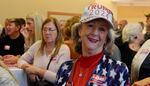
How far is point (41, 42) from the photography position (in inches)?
111

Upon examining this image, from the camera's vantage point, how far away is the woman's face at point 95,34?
4.81ft

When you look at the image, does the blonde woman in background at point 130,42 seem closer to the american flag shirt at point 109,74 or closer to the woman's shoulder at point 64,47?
the woman's shoulder at point 64,47

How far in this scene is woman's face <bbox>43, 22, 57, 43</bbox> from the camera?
271 cm

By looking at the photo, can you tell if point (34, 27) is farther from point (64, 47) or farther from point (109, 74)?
point (109, 74)

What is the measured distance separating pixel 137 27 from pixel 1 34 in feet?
6.95

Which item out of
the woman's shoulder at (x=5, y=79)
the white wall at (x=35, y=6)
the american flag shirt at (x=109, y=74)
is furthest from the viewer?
the white wall at (x=35, y=6)

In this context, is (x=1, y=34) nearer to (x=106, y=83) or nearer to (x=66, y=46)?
(x=66, y=46)

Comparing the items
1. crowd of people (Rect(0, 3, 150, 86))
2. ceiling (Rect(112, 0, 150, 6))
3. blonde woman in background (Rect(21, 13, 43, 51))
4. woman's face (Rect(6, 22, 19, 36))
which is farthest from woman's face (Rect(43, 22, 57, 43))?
ceiling (Rect(112, 0, 150, 6))

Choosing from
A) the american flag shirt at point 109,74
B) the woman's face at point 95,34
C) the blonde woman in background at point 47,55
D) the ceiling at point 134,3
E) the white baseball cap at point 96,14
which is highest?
the white baseball cap at point 96,14

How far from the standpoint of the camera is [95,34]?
1457 millimetres

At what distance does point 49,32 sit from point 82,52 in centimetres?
116

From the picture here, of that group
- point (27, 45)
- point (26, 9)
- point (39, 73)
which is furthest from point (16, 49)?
point (26, 9)

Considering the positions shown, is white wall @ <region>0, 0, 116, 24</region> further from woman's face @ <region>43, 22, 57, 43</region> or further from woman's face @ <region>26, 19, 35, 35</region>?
woman's face @ <region>43, 22, 57, 43</region>

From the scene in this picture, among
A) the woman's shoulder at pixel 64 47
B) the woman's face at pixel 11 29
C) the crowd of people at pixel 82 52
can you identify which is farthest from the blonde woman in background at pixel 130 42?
the woman's face at pixel 11 29
